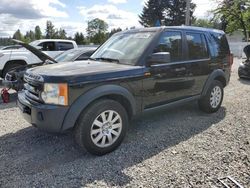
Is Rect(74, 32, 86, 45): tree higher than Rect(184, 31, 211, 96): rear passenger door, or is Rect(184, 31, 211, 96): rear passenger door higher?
Rect(74, 32, 86, 45): tree

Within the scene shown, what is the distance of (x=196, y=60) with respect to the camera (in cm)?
497

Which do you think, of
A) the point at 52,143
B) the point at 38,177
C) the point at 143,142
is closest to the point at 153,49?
the point at 143,142

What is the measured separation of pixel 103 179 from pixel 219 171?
1.46 metres

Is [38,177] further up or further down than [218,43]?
further down

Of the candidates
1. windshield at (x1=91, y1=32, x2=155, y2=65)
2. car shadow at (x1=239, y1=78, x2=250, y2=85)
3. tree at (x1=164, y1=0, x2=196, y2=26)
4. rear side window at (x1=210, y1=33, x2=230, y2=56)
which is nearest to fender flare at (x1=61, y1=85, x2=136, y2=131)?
windshield at (x1=91, y1=32, x2=155, y2=65)

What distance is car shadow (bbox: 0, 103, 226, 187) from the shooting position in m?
3.17

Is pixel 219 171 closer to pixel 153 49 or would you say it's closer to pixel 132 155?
pixel 132 155

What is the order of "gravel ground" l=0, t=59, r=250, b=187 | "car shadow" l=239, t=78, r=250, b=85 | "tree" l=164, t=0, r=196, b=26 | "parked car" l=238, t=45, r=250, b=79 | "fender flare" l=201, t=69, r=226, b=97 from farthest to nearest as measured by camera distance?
"tree" l=164, t=0, r=196, b=26 → "parked car" l=238, t=45, r=250, b=79 → "car shadow" l=239, t=78, r=250, b=85 → "fender flare" l=201, t=69, r=226, b=97 → "gravel ground" l=0, t=59, r=250, b=187

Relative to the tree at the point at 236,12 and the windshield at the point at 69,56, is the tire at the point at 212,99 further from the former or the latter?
the tree at the point at 236,12

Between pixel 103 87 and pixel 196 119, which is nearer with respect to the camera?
pixel 103 87

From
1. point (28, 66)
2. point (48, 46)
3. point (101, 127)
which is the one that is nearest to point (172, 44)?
point (101, 127)

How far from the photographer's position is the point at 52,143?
416 cm

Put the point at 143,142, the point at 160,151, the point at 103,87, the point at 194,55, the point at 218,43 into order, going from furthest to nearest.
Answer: the point at 218,43 < the point at 194,55 < the point at 143,142 < the point at 160,151 < the point at 103,87

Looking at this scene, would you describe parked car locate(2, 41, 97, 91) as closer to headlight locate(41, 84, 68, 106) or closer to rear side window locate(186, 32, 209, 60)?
rear side window locate(186, 32, 209, 60)
